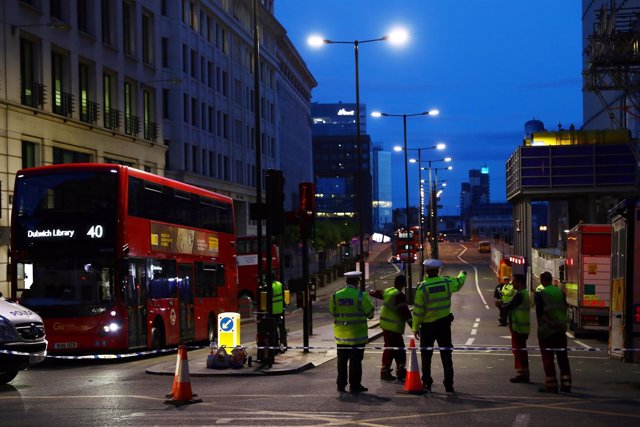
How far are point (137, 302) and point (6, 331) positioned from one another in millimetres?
6956

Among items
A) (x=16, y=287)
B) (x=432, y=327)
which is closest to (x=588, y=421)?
(x=432, y=327)

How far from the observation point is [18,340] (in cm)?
1627

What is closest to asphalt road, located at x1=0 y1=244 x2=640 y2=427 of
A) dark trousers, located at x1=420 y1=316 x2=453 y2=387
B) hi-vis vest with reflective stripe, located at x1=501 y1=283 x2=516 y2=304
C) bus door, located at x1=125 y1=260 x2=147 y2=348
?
dark trousers, located at x1=420 y1=316 x2=453 y2=387

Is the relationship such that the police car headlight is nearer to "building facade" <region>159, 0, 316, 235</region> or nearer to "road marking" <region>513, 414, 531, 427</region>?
"road marking" <region>513, 414, 531, 427</region>

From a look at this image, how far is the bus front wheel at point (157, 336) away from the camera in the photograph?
24.0m

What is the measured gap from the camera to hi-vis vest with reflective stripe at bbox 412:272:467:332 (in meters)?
14.7

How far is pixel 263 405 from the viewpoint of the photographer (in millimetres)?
13312

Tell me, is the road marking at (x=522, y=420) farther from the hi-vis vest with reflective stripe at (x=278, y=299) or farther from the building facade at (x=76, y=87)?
the building facade at (x=76, y=87)

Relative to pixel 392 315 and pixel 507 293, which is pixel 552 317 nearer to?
pixel 392 315

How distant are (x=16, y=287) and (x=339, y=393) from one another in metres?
10.4

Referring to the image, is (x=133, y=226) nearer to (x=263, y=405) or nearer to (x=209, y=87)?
(x=263, y=405)

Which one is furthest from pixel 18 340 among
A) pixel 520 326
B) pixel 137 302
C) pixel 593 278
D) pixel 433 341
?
pixel 593 278

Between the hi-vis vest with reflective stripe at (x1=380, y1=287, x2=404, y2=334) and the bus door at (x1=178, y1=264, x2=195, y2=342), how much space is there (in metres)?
10.5

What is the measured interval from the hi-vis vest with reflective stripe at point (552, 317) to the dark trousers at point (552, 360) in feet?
0.29
